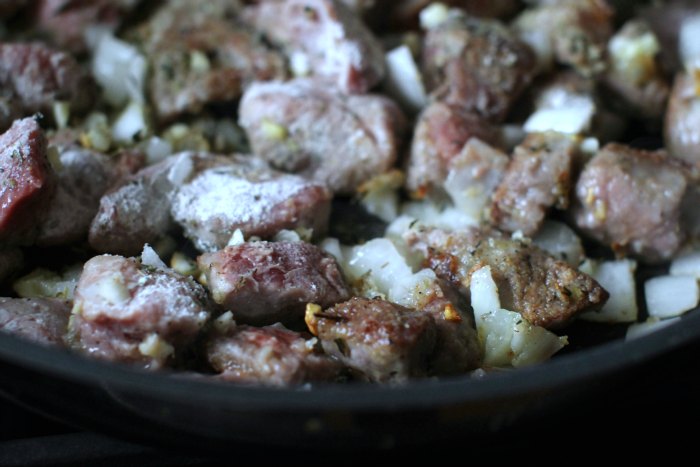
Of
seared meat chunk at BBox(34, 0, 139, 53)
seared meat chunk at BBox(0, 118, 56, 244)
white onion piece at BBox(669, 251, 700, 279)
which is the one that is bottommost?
white onion piece at BBox(669, 251, 700, 279)

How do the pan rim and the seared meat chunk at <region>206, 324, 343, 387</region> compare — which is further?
the seared meat chunk at <region>206, 324, 343, 387</region>

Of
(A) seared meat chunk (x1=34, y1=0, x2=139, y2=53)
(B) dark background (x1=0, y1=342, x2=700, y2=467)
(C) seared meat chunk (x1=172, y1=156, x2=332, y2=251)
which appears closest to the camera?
(B) dark background (x1=0, y1=342, x2=700, y2=467)

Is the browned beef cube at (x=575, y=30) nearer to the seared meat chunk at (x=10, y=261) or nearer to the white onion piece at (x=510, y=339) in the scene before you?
the white onion piece at (x=510, y=339)

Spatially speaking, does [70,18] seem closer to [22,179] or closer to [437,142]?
[22,179]

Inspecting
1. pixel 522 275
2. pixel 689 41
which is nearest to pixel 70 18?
pixel 522 275

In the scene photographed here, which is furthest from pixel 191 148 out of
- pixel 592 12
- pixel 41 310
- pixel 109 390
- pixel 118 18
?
pixel 592 12

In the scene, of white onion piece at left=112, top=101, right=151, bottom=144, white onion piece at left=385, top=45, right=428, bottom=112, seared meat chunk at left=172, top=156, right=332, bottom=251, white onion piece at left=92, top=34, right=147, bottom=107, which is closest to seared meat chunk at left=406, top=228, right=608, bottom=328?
seared meat chunk at left=172, top=156, right=332, bottom=251

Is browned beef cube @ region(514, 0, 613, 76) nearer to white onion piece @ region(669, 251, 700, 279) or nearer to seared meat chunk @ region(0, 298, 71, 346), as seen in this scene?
white onion piece @ region(669, 251, 700, 279)
